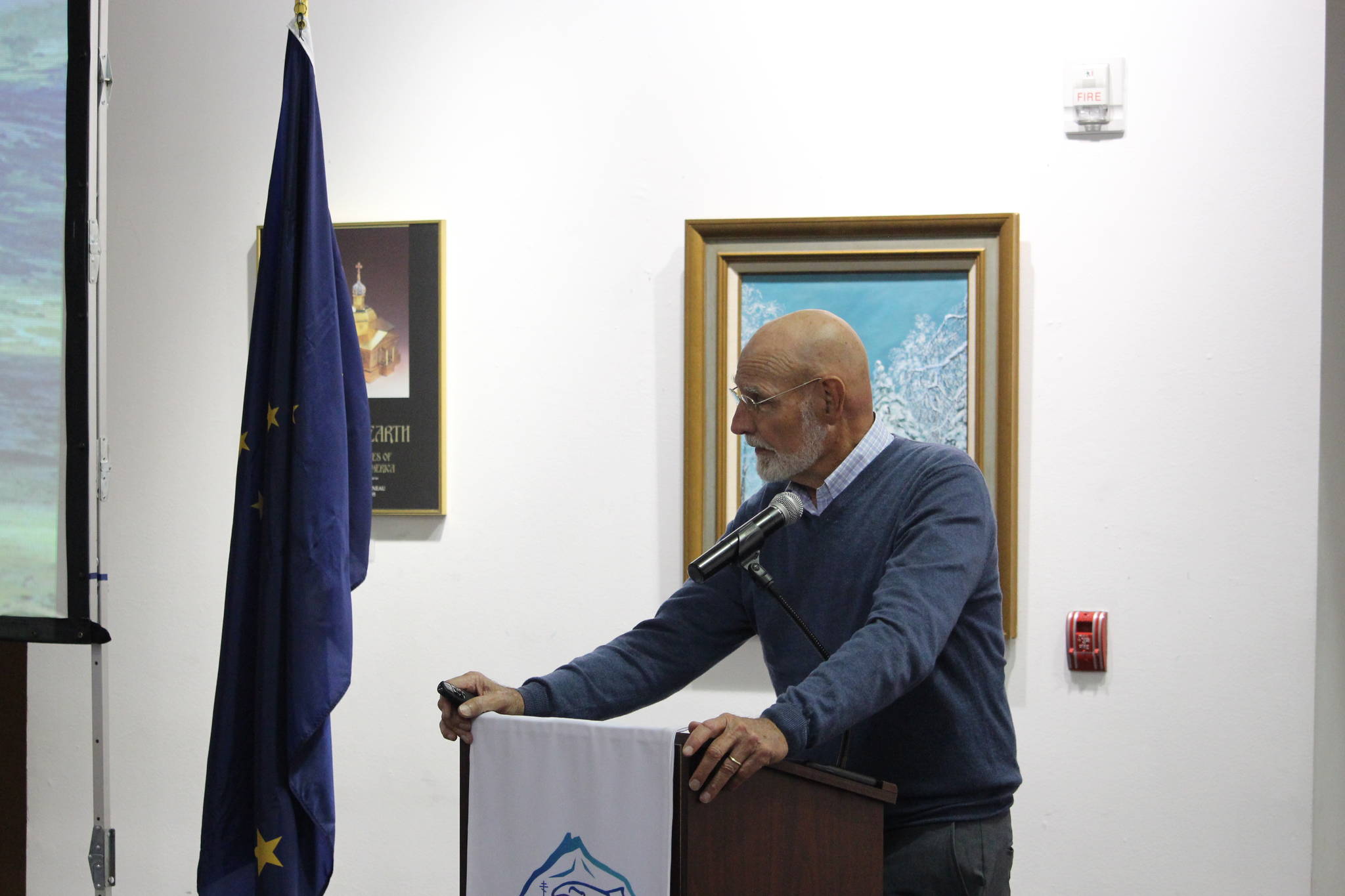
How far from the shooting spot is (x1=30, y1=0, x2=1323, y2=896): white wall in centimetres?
255

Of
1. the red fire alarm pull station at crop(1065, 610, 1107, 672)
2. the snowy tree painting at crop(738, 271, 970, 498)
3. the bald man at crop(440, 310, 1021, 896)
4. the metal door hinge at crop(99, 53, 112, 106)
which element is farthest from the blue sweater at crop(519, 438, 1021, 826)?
the metal door hinge at crop(99, 53, 112, 106)

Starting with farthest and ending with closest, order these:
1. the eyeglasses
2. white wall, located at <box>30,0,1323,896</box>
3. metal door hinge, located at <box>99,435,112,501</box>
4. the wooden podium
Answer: white wall, located at <box>30,0,1323,896</box> → metal door hinge, located at <box>99,435,112,501</box> → the eyeglasses → the wooden podium

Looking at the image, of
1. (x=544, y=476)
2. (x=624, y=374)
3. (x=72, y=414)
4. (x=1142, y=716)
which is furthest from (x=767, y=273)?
(x=72, y=414)

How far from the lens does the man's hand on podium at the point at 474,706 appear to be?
5.63 feet

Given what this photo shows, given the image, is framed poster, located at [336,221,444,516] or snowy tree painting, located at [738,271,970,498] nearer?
snowy tree painting, located at [738,271,970,498]

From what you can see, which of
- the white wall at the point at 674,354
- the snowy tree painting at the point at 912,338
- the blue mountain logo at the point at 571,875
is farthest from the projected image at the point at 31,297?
the snowy tree painting at the point at 912,338

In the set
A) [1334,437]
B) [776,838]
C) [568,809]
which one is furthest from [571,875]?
[1334,437]

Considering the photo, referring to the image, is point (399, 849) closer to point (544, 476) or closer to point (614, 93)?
point (544, 476)

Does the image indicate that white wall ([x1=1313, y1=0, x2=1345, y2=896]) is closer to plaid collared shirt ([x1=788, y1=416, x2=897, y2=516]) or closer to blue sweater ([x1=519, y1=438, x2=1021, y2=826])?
blue sweater ([x1=519, y1=438, x2=1021, y2=826])

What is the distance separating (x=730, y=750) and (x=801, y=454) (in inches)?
27.9

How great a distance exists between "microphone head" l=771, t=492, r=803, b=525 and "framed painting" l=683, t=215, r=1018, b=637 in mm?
826

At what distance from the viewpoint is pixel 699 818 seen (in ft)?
4.97

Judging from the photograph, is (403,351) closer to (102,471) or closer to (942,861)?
(102,471)

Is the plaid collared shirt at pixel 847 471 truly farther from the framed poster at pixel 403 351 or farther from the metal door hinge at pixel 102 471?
the metal door hinge at pixel 102 471
